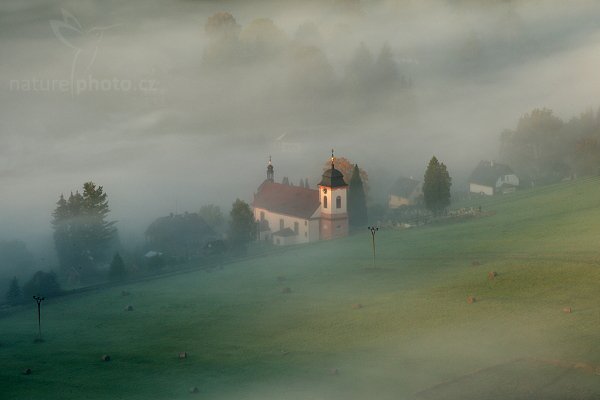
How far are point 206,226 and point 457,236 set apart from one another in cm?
5242

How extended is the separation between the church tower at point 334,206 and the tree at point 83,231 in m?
40.4

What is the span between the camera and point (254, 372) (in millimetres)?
70125

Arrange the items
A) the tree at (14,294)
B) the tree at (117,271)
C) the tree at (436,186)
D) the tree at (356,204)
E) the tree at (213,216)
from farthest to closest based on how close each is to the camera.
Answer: the tree at (213,216) < the tree at (356,204) < the tree at (436,186) < the tree at (117,271) < the tree at (14,294)

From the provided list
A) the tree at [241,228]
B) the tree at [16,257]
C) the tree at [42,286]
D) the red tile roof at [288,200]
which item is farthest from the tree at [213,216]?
the tree at [42,286]

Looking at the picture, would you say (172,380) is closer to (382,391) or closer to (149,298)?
(382,391)

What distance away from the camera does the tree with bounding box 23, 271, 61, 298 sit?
382ft

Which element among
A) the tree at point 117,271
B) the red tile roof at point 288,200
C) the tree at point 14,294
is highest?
the red tile roof at point 288,200

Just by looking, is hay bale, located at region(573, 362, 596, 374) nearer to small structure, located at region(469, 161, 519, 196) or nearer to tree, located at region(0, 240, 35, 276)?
small structure, located at region(469, 161, 519, 196)

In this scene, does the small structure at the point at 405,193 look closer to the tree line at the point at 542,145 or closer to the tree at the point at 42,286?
the tree line at the point at 542,145

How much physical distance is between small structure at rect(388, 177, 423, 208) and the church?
86.6 feet

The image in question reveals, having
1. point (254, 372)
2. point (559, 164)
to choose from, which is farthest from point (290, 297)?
point (559, 164)

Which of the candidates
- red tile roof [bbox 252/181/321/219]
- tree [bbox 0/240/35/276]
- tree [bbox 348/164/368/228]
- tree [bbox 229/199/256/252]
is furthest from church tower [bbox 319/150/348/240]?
tree [bbox 0/240/35/276]

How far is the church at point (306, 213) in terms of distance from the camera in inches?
5664

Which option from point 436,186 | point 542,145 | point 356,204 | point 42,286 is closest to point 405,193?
point 356,204
